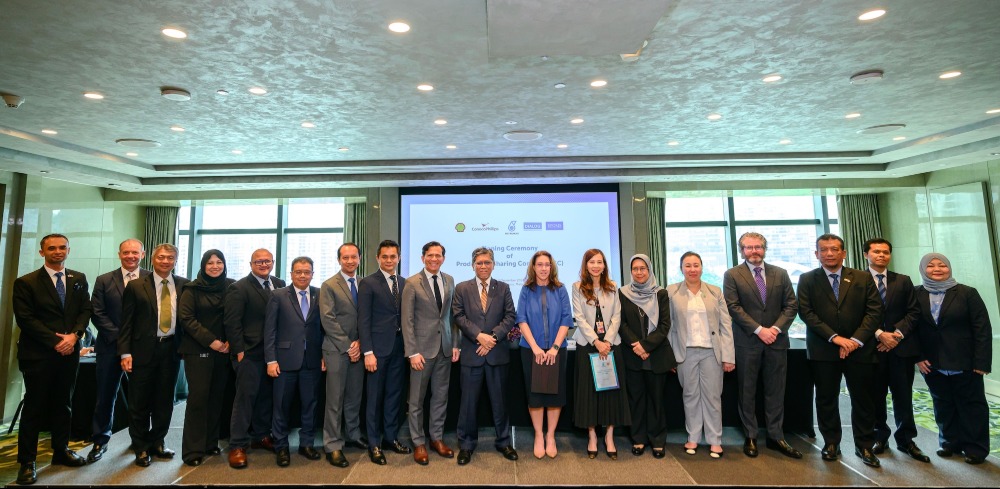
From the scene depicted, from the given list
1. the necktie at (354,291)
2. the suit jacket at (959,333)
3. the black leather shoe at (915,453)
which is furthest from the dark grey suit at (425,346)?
the suit jacket at (959,333)

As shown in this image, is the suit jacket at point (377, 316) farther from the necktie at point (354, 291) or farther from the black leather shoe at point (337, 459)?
the black leather shoe at point (337, 459)

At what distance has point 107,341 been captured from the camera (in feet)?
13.1

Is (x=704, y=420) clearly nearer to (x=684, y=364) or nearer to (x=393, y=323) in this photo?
(x=684, y=364)

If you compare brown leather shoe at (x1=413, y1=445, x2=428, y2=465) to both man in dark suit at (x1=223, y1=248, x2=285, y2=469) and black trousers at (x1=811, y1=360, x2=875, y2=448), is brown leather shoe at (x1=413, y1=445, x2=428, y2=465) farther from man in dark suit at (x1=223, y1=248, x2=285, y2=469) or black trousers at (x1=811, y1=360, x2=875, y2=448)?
black trousers at (x1=811, y1=360, x2=875, y2=448)

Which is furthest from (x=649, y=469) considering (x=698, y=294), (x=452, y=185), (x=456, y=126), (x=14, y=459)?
(x=452, y=185)

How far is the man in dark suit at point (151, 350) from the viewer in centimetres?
369

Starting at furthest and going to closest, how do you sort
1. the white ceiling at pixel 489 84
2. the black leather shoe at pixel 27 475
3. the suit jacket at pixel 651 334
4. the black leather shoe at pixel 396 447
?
1. the black leather shoe at pixel 396 447
2. the suit jacket at pixel 651 334
3. the black leather shoe at pixel 27 475
4. the white ceiling at pixel 489 84

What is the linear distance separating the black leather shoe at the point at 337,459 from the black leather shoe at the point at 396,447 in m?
0.34

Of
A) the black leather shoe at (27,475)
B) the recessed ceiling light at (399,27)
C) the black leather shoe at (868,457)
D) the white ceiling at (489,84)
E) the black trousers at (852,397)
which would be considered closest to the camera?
the white ceiling at (489,84)

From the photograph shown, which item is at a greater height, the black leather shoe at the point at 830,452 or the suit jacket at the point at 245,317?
the suit jacket at the point at 245,317

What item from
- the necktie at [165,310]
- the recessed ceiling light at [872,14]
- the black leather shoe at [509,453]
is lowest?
the black leather shoe at [509,453]

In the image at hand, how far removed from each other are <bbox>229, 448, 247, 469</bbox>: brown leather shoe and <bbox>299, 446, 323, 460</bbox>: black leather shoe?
1.25 ft

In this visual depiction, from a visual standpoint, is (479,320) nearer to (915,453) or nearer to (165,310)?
(165,310)

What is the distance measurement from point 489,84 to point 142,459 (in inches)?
148
